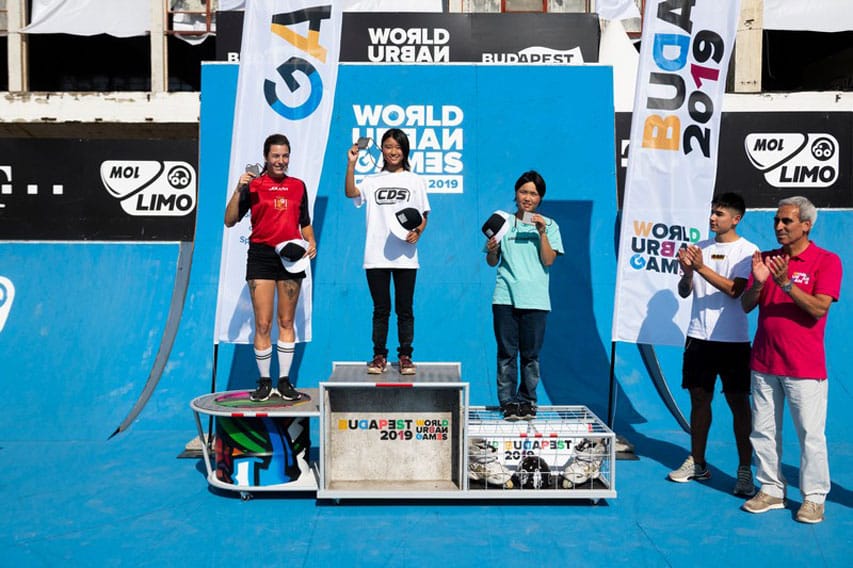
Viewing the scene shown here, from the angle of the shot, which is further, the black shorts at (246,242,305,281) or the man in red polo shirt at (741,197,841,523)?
the black shorts at (246,242,305,281)

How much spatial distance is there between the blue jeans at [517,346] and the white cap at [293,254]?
3.90 ft

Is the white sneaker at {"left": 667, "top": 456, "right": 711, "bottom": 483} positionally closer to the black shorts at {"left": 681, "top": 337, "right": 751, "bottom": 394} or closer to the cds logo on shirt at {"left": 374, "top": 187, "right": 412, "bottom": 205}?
the black shorts at {"left": 681, "top": 337, "right": 751, "bottom": 394}

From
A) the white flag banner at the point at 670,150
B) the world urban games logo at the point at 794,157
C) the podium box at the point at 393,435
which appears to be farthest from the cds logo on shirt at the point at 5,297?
the world urban games logo at the point at 794,157

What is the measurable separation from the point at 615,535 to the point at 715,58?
3.23 meters

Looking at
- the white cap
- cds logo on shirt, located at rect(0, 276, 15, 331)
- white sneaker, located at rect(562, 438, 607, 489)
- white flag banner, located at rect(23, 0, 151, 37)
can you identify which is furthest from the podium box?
white flag banner, located at rect(23, 0, 151, 37)

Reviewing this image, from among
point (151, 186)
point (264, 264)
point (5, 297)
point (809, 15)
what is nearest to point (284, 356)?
point (264, 264)

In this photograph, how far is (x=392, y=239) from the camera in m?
4.39

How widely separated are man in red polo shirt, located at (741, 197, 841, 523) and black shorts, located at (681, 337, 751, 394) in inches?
11.4

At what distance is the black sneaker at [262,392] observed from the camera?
13.9ft

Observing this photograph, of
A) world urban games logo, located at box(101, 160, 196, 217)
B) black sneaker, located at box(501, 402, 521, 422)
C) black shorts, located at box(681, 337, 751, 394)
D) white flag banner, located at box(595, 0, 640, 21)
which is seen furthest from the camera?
white flag banner, located at box(595, 0, 640, 21)

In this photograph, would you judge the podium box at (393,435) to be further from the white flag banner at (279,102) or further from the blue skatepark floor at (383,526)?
the white flag banner at (279,102)

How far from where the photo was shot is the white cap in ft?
14.0

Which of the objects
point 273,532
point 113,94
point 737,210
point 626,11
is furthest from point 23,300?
point 626,11

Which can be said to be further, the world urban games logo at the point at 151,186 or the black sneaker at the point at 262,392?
the world urban games logo at the point at 151,186
